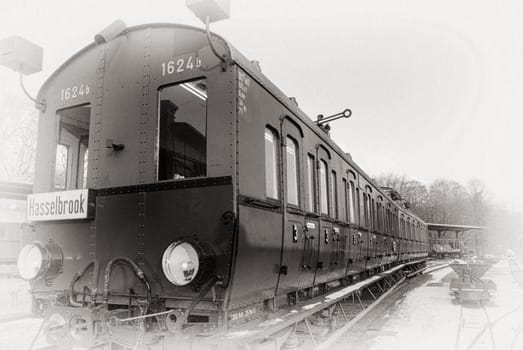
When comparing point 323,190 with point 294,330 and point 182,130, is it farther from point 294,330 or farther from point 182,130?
point 182,130

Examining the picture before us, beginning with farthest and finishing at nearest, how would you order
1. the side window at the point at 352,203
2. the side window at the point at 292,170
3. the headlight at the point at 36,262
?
the side window at the point at 352,203, the side window at the point at 292,170, the headlight at the point at 36,262

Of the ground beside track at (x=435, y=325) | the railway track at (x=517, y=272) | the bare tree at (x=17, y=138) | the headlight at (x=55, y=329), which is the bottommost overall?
the ground beside track at (x=435, y=325)

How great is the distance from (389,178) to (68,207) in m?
77.7

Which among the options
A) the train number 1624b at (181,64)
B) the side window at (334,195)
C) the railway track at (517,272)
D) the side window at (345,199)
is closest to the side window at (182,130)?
the train number 1624b at (181,64)

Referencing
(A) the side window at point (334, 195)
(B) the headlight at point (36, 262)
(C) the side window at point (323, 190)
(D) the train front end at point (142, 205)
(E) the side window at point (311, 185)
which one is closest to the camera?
(D) the train front end at point (142, 205)

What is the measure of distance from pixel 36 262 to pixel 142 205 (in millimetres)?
1239

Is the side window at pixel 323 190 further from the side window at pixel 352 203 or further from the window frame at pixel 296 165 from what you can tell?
the side window at pixel 352 203

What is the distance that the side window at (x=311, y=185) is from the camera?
5.82 metres

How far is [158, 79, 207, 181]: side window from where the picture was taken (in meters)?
4.14

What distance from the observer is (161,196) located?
13.0ft

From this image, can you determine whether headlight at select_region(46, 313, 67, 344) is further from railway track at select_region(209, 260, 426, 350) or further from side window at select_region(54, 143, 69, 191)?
side window at select_region(54, 143, 69, 191)

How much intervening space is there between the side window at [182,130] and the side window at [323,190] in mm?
2661

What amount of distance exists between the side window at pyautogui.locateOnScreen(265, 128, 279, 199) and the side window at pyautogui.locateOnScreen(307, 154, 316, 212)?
1136 millimetres

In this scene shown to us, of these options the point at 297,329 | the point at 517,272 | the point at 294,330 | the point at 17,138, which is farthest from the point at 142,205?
the point at 17,138
